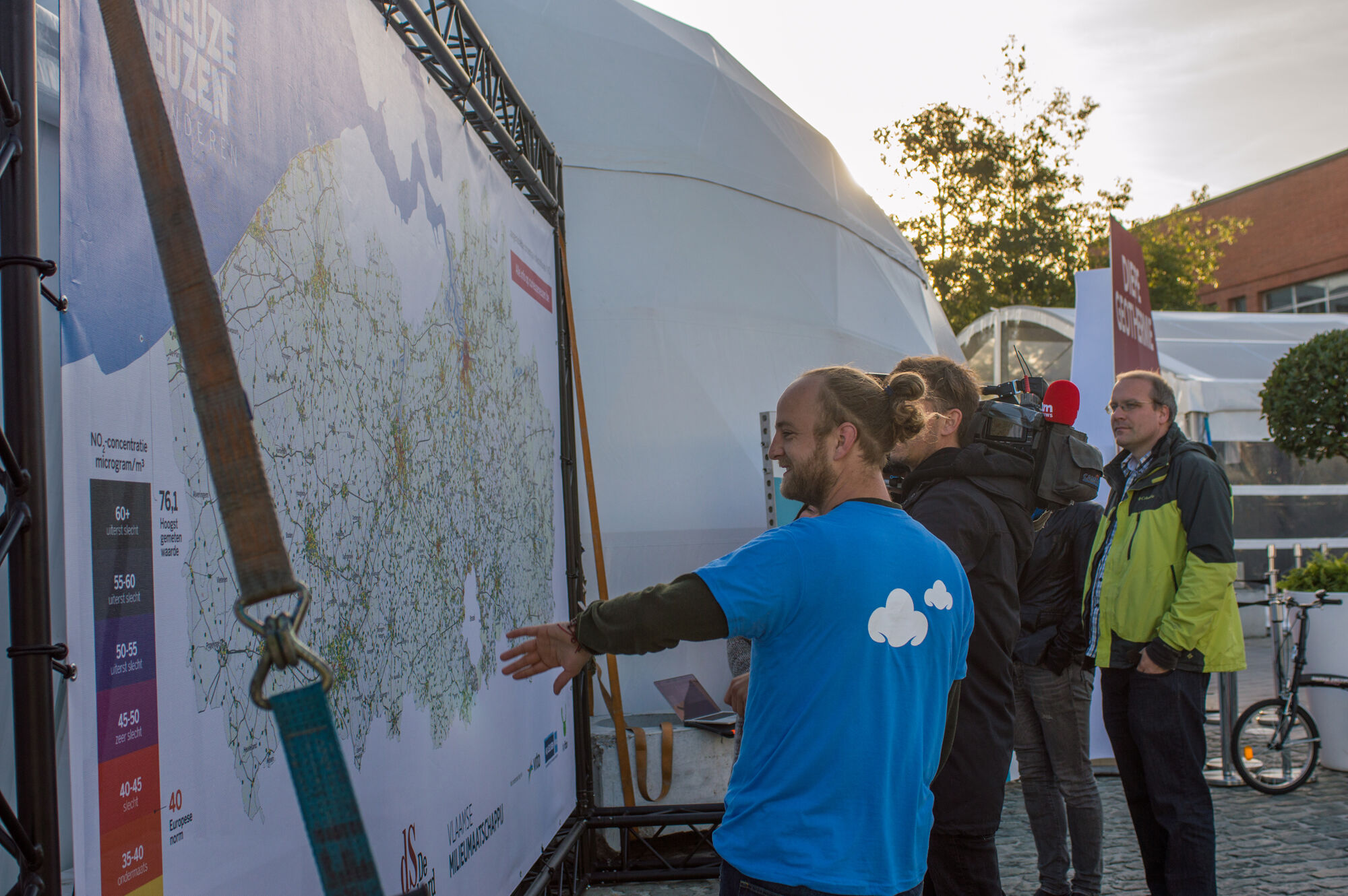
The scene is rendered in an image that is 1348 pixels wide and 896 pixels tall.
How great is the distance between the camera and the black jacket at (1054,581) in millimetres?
4219

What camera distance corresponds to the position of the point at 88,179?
143 cm

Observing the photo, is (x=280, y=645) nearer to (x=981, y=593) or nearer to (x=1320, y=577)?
(x=981, y=593)

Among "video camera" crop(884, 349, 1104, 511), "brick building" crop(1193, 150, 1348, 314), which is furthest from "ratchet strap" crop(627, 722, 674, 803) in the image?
"brick building" crop(1193, 150, 1348, 314)

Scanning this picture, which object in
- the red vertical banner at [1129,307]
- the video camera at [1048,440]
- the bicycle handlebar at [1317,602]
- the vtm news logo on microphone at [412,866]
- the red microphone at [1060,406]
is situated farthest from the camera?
the red vertical banner at [1129,307]

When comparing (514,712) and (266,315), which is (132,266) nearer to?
(266,315)

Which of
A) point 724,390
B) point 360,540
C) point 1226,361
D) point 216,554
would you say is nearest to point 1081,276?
point 724,390

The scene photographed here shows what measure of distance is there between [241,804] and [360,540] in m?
0.69

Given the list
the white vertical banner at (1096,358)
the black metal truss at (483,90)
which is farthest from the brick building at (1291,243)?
the black metal truss at (483,90)

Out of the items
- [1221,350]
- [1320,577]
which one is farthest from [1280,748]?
[1221,350]

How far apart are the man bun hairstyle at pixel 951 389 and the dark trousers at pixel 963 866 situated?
1.07 metres

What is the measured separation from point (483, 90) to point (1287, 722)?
5.63 m

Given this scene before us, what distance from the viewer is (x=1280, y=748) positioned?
232 inches

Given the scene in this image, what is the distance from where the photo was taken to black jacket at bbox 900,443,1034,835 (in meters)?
2.57

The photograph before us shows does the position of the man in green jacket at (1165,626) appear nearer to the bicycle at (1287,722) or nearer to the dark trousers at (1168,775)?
the dark trousers at (1168,775)
